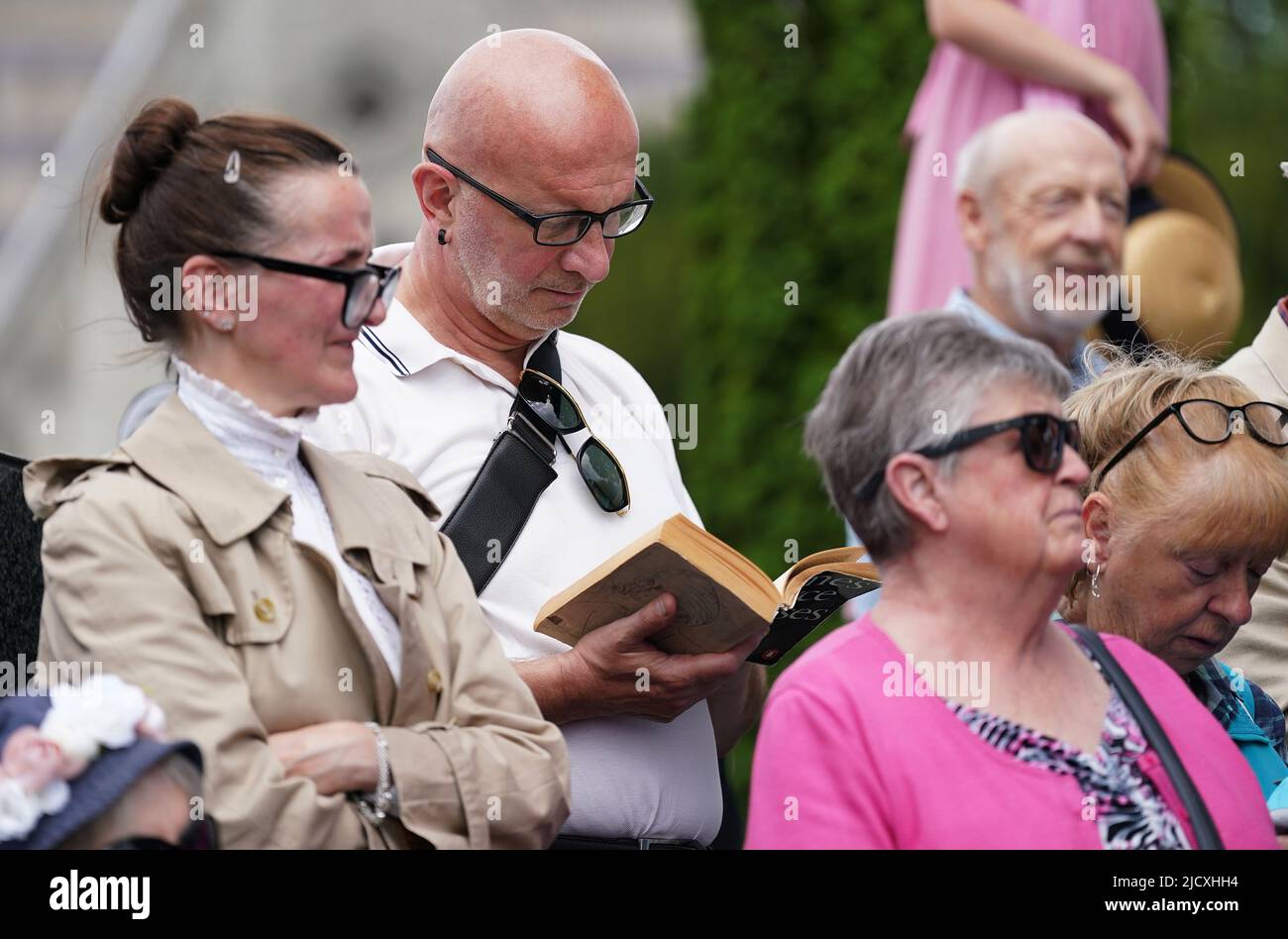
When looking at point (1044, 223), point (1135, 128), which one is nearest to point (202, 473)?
point (1044, 223)

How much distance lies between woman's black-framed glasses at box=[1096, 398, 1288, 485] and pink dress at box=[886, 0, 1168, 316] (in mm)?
2079

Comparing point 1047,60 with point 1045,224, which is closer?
point 1045,224

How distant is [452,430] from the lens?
3.50 meters

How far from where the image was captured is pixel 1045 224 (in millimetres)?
4988

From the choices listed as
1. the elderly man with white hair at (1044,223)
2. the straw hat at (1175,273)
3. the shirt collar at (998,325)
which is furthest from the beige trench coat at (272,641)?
the straw hat at (1175,273)

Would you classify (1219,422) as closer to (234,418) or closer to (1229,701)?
(1229,701)

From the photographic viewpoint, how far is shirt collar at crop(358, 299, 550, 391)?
3561 mm

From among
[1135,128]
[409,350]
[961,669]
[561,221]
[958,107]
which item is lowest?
[961,669]

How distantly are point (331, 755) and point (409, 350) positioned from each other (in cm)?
123

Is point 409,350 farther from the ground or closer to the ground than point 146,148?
closer to the ground

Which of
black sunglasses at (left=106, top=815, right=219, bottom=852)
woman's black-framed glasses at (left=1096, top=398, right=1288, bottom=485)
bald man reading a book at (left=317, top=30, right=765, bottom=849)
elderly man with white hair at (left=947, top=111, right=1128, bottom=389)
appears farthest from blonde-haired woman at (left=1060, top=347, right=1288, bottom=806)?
black sunglasses at (left=106, top=815, right=219, bottom=852)
